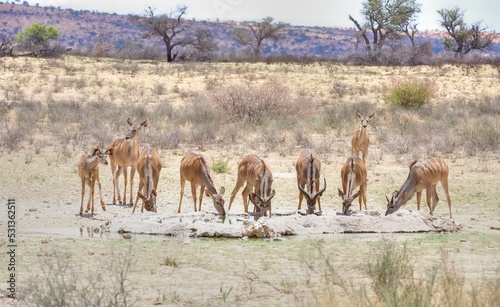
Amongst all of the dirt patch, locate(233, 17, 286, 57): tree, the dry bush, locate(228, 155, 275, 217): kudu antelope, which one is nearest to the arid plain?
the dry bush

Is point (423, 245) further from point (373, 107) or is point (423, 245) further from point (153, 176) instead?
point (373, 107)

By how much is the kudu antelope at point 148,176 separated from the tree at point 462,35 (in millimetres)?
57923

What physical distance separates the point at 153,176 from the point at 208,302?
6.22 meters

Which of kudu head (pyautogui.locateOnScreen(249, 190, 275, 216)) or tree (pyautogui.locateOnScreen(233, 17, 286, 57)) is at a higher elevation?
tree (pyautogui.locateOnScreen(233, 17, 286, 57))

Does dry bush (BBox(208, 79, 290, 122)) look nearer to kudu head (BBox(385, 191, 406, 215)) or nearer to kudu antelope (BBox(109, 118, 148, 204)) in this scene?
kudu antelope (BBox(109, 118, 148, 204))

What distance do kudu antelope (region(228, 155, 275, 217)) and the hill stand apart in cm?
10141

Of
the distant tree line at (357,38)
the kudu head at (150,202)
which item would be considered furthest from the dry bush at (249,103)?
the distant tree line at (357,38)

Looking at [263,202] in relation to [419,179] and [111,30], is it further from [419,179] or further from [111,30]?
[111,30]

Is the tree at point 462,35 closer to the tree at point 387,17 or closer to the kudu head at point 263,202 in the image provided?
the tree at point 387,17

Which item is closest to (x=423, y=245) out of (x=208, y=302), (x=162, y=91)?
(x=208, y=302)

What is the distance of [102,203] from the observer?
14383 millimetres

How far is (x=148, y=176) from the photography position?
1372 centimetres

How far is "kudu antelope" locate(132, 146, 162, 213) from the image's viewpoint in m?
13.6

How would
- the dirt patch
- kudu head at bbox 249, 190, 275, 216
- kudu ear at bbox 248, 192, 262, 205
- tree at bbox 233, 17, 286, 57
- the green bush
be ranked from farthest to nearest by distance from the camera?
1. tree at bbox 233, 17, 286, 57
2. the green bush
3. kudu ear at bbox 248, 192, 262, 205
4. kudu head at bbox 249, 190, 275, 216
5. the dirt patch
